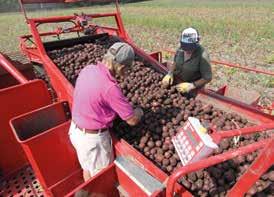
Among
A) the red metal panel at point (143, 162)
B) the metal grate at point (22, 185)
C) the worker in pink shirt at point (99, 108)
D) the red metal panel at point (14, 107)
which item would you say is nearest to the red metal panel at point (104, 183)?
the red metal panel at point (143, 162)

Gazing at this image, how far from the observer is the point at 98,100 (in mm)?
2271

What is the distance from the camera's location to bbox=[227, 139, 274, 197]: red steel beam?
4.71 ft

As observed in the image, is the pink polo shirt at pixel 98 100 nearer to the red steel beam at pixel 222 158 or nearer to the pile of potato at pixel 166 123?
the pile of potato at pixel 166 123

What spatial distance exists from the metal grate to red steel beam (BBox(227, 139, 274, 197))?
2215 mm

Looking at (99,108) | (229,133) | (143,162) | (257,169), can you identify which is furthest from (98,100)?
(257,169)

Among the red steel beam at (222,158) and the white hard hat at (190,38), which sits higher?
the white hard hat at (190,38)

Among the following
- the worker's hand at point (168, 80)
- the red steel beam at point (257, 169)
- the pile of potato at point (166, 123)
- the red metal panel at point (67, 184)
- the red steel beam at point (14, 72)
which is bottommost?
the red metal panel at point (67, 184)

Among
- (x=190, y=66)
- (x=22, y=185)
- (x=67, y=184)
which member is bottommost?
(x=22, y=185)

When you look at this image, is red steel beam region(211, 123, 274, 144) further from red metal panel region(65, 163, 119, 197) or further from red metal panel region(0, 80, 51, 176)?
red metal panel region(0, 80, 51, 176)

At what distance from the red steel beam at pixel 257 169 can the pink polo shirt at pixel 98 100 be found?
109 centimetres

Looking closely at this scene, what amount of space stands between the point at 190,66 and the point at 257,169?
242 cm

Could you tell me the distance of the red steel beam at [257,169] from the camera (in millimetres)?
1436

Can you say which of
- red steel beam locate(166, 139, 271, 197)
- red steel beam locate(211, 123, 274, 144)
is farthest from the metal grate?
red steel beam locate(211, 123, 274, 144)

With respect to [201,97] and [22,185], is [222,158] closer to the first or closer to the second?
[201,97]
